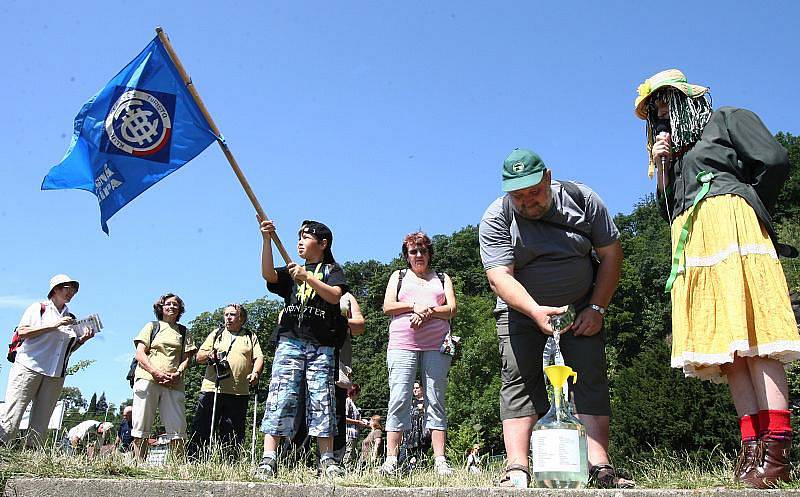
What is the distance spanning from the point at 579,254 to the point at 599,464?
122cm

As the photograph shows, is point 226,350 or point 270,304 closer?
point 226,350

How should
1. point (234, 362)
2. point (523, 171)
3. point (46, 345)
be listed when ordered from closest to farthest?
point (523, 171)
point (46, 345)
point (234, 362)

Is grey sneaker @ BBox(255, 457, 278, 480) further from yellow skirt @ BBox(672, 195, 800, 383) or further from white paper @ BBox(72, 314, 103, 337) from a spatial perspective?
white paper @ BBox(72, 314, 103, 337)

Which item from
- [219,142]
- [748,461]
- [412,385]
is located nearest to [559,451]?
[748,461]

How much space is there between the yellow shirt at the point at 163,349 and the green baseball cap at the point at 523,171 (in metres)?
5.56

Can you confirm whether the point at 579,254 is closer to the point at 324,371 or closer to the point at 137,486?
the point at 324,371

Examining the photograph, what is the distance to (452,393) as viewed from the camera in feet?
145

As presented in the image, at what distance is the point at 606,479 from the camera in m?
3.64

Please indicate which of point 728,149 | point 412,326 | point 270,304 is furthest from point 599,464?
point 270,304

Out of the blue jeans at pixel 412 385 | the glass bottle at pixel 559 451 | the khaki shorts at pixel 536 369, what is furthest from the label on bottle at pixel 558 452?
the blue jeans at pixel 412 385

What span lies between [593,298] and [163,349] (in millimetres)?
5680

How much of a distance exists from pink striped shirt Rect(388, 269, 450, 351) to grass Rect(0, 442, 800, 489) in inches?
66.0

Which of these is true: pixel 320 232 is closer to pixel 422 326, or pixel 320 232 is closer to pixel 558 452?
pixel 422 326

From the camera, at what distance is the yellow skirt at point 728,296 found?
3389mm
